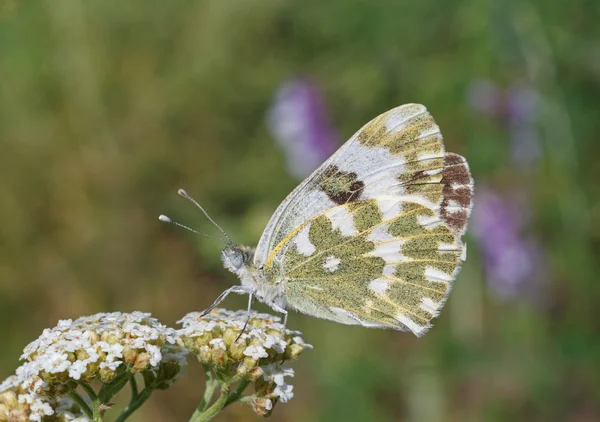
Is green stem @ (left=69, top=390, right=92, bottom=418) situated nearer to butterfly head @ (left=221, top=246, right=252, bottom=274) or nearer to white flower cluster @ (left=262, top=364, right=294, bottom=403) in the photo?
white flower cluster @ (left=262, top=364, right=294, bottom=403)

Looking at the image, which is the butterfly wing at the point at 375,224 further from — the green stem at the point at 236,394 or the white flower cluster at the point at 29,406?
the white flower cluster at the point at 29,406

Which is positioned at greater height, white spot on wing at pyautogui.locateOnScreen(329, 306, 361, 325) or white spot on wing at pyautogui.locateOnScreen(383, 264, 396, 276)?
white spot on wing at pyautogui.locateOnScreen(383, 264, 396, 276)

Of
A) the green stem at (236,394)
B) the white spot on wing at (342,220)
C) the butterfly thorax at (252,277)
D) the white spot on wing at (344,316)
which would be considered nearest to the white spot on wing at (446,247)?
the white spot on wing at (342,220)

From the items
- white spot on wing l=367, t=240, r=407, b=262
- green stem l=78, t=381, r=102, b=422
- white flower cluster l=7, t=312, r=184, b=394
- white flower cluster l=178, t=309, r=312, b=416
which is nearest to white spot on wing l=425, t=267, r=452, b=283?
white spot on wing l=367, t=240, r=407, b=262

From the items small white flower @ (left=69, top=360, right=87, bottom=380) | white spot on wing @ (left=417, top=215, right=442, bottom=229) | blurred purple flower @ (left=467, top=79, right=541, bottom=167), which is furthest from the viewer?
blurred purple flower @ (left=467, top=79, right=541, bottom=167)

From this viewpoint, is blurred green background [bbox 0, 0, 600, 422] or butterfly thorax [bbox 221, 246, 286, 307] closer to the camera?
butterfly thorax [bbox 221, 246, 286, 307]

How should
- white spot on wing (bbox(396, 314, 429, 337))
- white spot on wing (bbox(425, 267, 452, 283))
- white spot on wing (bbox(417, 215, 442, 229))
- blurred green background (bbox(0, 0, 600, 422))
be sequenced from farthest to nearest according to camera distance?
blurred green background (bbox(0, 0, 600, 422)), white spot on wing (bbox(417, 215, 442, 229)), white spot on wing (bbox(425, 267, 452, 283)), white spot on wing (bbox(396, 314, 429, 337))

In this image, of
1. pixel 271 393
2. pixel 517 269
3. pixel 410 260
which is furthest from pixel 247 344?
pixel 517 269

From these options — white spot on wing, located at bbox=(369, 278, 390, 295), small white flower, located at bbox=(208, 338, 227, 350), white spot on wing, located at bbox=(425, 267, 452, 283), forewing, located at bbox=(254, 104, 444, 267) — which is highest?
forewing, located at bbox=(254, 104, 444, 267)

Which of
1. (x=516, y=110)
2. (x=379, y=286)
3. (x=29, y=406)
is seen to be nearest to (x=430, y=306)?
(x=379, y=286)
